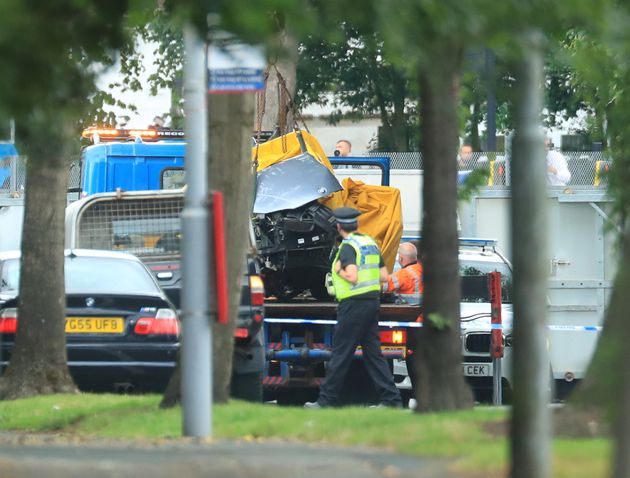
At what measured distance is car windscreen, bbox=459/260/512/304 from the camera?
18172mm

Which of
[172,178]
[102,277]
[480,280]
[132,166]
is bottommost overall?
[102,277]

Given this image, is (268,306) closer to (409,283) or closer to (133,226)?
(409,283)

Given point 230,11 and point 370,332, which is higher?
point 230,11

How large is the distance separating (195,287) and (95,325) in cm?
411

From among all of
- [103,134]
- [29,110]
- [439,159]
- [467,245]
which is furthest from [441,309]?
[103,134]

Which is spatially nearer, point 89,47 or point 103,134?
point 89,47

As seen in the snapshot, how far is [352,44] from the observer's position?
42938 mm

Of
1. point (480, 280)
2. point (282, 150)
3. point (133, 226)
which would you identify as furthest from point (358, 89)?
point (133, 226)

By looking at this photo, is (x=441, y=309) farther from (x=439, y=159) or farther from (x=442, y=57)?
(x=442, y=57)

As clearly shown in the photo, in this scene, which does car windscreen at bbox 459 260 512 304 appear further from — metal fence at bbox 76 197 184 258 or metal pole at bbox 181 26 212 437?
metal pole at bbox 181 26 212 437

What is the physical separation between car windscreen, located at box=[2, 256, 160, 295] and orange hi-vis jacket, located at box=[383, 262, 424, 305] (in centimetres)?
330

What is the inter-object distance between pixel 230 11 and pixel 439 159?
4003 millimetres

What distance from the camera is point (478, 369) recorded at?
17.3 metres

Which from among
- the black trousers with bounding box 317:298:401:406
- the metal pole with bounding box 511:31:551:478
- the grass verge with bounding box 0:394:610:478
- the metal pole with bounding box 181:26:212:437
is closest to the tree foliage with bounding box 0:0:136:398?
the grass verge with bounding box 0:394:610:478
